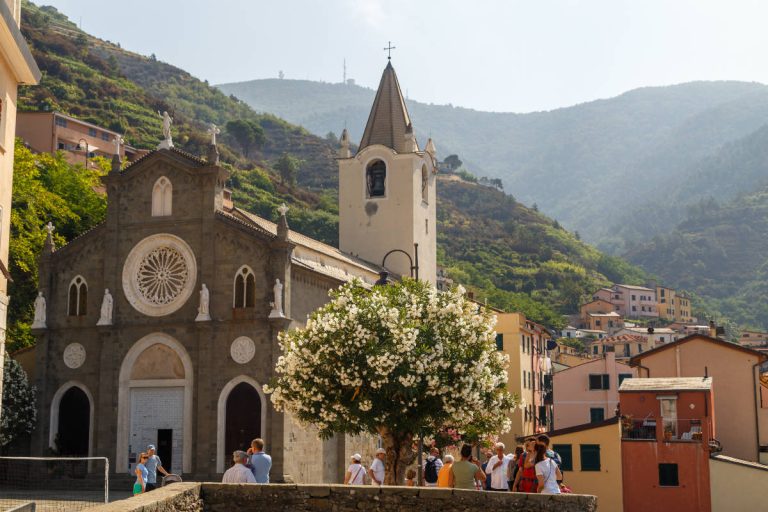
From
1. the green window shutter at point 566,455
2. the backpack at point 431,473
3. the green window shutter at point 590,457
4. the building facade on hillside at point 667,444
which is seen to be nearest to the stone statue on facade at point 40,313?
the green window shutter at point 566,455

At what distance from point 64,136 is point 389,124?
2025 inches

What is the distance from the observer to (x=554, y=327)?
141 metres

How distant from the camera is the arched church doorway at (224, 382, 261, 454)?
4084 cm

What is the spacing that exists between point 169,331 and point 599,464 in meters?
17.8

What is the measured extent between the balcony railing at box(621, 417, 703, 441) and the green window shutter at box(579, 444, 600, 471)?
1196 mm

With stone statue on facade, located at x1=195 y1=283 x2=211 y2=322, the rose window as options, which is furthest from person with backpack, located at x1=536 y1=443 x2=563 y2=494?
the rose window

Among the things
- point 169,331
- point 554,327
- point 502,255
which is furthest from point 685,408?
point 502,255

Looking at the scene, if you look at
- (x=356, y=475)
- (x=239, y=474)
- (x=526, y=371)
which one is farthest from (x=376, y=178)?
(x=239, y=474)

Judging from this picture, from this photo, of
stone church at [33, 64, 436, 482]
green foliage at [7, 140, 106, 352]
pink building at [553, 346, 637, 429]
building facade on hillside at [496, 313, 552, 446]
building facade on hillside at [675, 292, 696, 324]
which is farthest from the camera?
building facade on hillside at [675, 292, 696, 324]

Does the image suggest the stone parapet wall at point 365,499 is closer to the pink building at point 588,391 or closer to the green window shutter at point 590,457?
the green window shutter at point 590,457

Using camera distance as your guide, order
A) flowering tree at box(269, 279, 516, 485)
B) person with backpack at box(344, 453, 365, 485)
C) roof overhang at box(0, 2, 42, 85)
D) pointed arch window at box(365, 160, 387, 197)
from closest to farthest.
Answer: roof overhang at box(0, 2, 42, 85) → person with backpack at box(344, 453, 365, 485) → flowering tree at box(269, 279, 516, 485) → pointed arch window at box(365, 160, 387, 197)

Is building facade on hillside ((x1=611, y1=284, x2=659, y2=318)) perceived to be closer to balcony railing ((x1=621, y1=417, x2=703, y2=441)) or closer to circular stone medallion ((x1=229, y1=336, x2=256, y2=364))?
balcony railing ((x1=621, y1=417, x2=703, y2=441))

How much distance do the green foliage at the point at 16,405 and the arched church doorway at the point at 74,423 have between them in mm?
1157

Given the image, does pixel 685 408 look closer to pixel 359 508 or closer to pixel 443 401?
pixel 443 401
